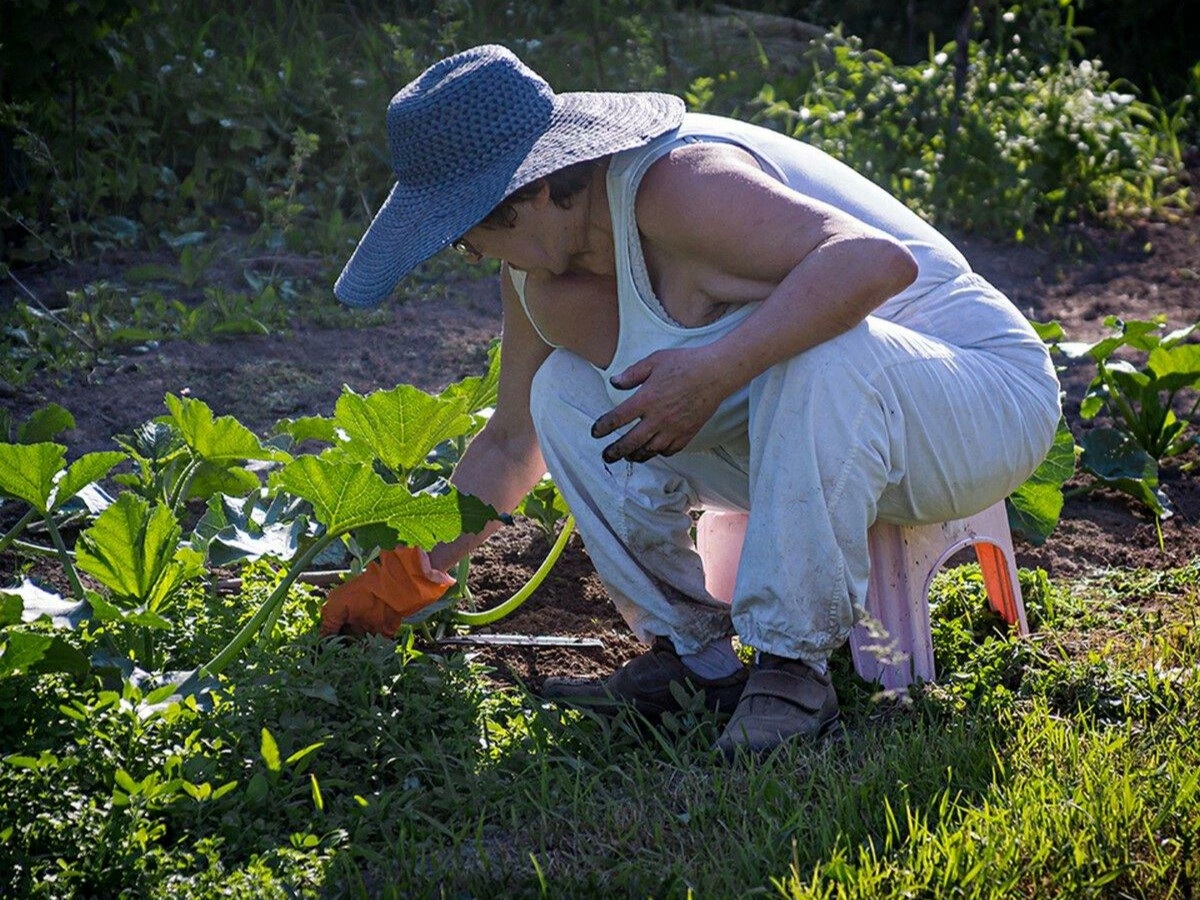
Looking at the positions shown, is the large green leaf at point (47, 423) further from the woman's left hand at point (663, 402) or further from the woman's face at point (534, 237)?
the woman's left hand at point (663, 402)

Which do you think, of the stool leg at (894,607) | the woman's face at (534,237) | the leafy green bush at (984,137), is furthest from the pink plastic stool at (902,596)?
the leafy green bush at (984,137)

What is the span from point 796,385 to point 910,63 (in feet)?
17.4

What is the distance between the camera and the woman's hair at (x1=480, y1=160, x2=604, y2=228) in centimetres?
241

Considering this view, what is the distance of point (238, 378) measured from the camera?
13.6 ft

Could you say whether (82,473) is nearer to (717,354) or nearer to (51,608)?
(51,608)

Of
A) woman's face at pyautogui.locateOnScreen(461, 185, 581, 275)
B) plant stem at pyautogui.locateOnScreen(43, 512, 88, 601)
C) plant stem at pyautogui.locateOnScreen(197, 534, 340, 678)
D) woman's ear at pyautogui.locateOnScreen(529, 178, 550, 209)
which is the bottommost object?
plant stem at pyautogui.locateOnScreen(197, 534, 340, 678)

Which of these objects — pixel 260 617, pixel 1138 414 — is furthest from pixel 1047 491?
pixel 260 617

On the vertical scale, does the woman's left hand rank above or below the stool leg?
above

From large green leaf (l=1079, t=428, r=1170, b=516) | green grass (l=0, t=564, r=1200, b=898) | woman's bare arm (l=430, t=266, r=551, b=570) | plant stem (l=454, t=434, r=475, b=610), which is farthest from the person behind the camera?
large green leaf (l=1079, t=428, r=1170, b=516)

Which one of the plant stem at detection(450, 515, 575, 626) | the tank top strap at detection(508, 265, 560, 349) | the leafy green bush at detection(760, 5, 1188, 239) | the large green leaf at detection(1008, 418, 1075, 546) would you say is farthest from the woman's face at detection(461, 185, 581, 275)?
the leafy green bush at detection(760, 5, 1188, 239)

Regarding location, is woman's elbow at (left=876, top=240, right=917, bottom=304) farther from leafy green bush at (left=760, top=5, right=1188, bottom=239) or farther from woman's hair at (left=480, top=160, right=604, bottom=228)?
leafy green bush at (left=760, top=5, right=1188, bottom=239)

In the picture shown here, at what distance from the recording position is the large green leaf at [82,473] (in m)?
2.50

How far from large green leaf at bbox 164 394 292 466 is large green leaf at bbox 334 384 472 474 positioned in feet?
0.48

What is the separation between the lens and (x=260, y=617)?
2.42m
